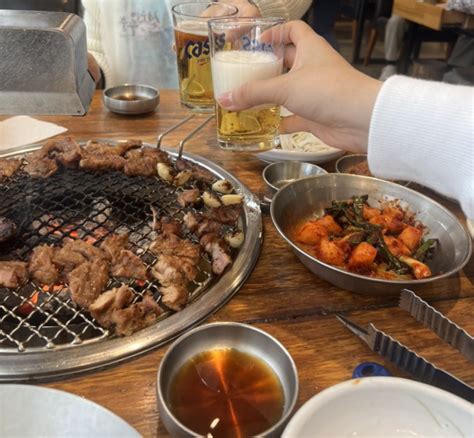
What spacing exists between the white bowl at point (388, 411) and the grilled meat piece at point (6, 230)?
1.37m

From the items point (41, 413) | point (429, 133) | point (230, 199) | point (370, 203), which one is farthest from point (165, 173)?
point (41, 413)

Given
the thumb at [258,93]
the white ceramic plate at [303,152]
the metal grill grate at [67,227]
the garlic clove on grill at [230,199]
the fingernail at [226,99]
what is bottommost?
the metal grill grate at [67,227]

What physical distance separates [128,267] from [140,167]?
0.78m

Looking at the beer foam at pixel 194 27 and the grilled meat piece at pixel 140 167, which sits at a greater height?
the beer foam at pixel 194 27

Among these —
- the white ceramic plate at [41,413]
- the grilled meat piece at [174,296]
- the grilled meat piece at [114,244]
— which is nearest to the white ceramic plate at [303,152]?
the grilled meat piece at [114,244]

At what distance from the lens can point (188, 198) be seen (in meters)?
2.19

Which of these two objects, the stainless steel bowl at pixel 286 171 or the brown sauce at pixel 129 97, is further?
the brown sauce at pixel 129 97

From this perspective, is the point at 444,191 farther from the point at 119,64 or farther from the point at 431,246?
the point at 119,64

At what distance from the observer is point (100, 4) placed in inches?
164

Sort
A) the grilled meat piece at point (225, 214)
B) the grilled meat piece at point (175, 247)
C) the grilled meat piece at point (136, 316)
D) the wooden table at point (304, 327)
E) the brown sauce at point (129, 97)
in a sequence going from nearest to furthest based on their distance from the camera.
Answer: the wooden table at point (304, 327) → the grilled meat piece at point (136, 316) → the grilled meat piece at point (175, 247) → the grilled meat piece at point (225, 214) → the brown sauce at point (129, 97)

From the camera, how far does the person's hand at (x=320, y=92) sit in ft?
5.52

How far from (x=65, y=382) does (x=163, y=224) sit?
0.82m

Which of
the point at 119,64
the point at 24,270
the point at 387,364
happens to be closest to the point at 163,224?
the point at 24,270

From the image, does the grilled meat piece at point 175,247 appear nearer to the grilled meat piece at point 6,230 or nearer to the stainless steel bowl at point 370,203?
the stainless steel bowl at point 370,203
